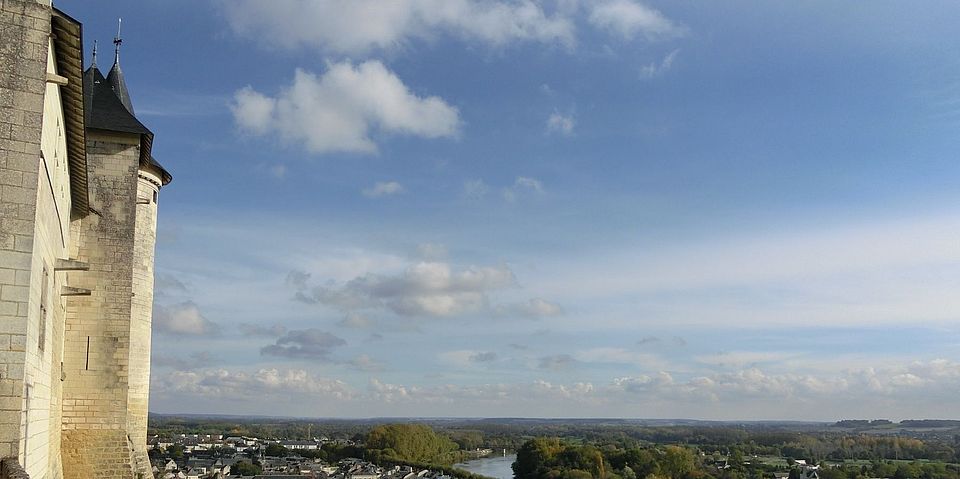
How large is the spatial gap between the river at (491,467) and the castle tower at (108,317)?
66965 mm

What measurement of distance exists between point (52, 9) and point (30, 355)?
324 centimetres

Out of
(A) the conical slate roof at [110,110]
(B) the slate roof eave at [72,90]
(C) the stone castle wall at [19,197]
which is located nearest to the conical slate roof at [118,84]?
(A) the conical slate roof at [110,110]

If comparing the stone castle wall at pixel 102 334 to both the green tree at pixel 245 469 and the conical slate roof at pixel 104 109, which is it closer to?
the conical slate roof at pixel 104 109

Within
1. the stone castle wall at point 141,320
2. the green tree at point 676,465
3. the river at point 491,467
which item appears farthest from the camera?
the river at point 491,467

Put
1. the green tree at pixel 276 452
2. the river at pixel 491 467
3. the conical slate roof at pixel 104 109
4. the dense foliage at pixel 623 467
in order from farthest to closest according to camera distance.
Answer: the green tree at pixel 276 452, the river at pixel 491 467, the dense foliage at pixel 623 467, the conical slate roof at pixel 104 109

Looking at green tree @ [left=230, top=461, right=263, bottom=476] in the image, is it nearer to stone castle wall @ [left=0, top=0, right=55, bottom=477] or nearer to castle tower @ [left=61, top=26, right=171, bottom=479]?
castle tower @ [left=61, top=26, right=171, bottom=479]

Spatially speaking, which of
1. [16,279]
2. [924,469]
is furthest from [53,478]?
[924,469]

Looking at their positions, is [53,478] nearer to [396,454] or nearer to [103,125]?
[103,125]

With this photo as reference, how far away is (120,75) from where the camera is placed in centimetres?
1645

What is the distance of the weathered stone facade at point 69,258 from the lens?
7.62 m

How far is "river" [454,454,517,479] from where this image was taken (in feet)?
280

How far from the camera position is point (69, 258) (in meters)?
13.4

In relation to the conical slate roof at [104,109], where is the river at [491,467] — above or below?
below

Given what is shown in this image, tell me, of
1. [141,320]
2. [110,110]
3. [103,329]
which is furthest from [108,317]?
[110,110]
